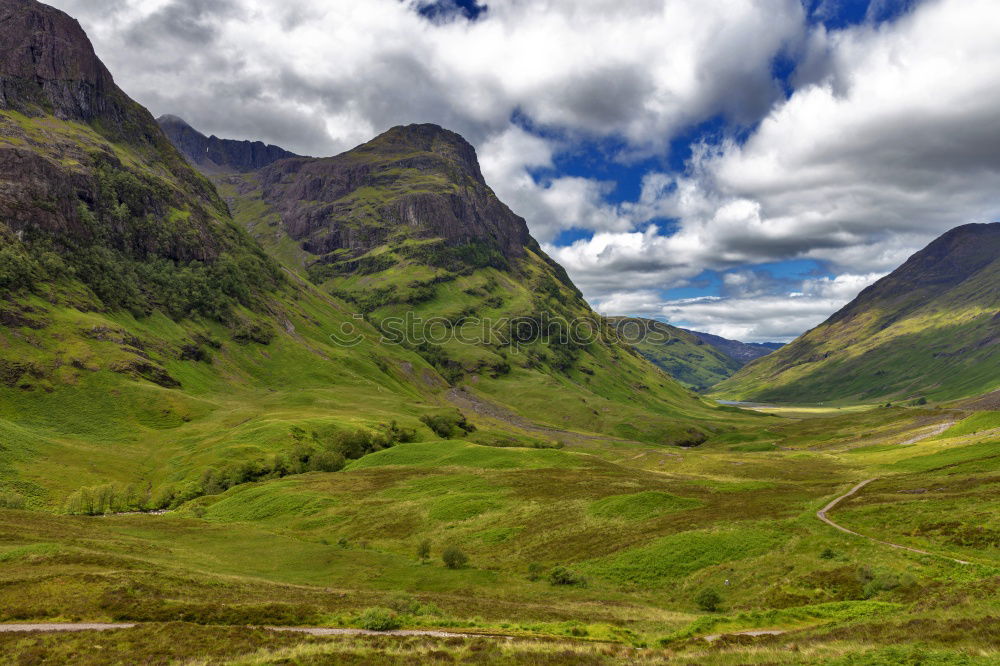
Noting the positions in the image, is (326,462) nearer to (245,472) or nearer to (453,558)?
(245,472)

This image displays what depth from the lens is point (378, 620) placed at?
32312 mm

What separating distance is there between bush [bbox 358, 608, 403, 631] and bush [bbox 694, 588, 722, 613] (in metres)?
26.2

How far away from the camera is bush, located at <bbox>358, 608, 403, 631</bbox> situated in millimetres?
32031

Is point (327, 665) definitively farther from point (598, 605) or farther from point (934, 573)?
point (934, 573)

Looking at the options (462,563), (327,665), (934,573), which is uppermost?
(327,665)

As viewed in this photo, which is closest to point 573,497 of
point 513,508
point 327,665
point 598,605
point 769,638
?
point 513,508

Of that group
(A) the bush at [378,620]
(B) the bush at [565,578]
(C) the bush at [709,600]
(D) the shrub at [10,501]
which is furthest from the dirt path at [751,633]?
(D) the shrub at [10,501]

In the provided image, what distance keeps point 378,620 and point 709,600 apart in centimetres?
2803

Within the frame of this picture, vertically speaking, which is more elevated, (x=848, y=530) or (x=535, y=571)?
(x=848, y=530)

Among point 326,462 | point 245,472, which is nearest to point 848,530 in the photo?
point 326,462

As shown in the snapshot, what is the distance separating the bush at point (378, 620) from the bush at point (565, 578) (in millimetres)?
22244

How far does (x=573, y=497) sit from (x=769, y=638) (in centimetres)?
5191

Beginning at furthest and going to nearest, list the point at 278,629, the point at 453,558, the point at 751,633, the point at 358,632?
the point at 453,558 < the point at 751,633 < the point at 358,632 < the point at 278,629

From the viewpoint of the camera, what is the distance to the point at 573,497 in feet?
262
